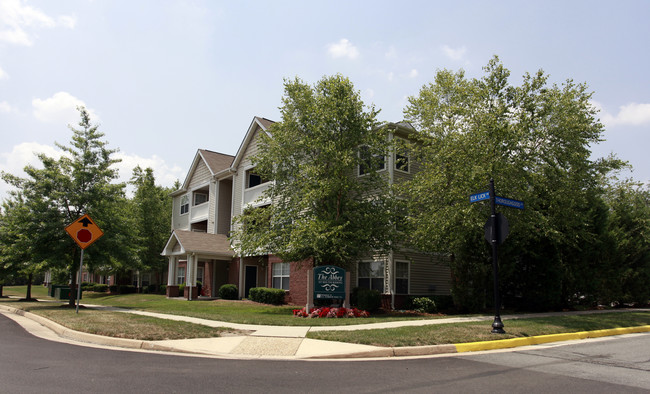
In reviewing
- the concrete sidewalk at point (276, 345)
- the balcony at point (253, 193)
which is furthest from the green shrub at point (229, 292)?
the concrete sidewalk at point (276, 345)

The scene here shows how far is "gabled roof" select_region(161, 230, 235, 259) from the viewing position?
1185 inches

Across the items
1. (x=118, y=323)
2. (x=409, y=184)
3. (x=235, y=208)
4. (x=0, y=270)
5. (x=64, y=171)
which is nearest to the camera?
(x=118, y=323)

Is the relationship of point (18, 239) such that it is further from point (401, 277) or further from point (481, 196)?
point (481, 196)

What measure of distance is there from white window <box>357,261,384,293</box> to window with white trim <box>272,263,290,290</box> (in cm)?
532

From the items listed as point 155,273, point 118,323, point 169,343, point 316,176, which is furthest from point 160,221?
point 169,343

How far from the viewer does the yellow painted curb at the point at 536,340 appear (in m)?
10.3

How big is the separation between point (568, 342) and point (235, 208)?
24.3m

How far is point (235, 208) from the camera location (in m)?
32.7

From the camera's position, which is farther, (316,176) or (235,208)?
(235,208)

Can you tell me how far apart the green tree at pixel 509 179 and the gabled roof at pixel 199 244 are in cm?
1462

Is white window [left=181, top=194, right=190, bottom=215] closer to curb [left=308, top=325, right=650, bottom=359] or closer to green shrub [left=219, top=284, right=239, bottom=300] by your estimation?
green shrub [left=219, top=284, right=239, bottom=300]

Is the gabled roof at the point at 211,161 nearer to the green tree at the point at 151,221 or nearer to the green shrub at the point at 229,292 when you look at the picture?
the green tree at the point at 151,221

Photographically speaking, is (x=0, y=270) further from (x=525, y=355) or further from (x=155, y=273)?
(x=525, y=355)

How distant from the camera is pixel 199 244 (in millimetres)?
30797
